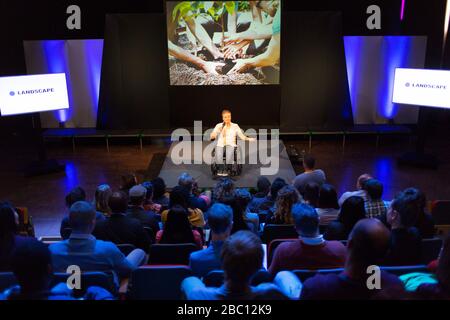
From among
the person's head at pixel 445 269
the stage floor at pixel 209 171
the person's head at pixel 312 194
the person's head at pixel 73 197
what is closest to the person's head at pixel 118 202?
the person's head at pixel 73 197

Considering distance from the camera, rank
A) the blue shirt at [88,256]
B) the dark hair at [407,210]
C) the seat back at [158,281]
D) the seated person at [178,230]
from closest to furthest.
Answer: the seat back at [158,281]
the blue shirt at [88,256]
the dark hair at [407,210]
the seated person at [178,230]

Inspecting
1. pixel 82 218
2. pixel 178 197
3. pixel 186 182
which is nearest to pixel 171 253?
pixel 82 218

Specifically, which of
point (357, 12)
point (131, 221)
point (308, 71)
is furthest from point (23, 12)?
point (131, 221)

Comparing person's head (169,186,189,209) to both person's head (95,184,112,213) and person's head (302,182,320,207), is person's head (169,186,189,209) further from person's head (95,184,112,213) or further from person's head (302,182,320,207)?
person's head (302,182,320,207)

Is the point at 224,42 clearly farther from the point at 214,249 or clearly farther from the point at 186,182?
the point at 214,249

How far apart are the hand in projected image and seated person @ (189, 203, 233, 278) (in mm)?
6409

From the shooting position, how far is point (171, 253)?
3340mm

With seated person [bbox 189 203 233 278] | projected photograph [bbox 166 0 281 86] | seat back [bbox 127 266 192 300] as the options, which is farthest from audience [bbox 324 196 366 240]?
projected photograph [bbox 166 0 281 86]

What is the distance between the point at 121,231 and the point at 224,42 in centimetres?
603

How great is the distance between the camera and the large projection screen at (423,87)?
7527mm

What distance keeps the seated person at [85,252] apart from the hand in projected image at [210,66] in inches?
254

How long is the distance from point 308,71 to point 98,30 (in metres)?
4.11

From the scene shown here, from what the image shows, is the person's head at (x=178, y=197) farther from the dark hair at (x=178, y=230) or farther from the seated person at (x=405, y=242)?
the seated person at (x=405, y=242)
